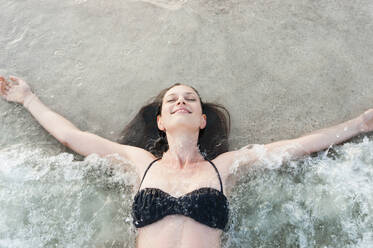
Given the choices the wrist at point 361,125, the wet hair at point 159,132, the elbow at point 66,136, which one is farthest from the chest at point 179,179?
the wrist at point 361,125

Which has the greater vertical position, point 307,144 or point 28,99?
point 307,144

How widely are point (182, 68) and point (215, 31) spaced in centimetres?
69

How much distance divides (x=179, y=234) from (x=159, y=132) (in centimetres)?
126

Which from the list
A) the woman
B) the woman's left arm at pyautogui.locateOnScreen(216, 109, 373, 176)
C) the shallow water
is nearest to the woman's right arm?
the woman

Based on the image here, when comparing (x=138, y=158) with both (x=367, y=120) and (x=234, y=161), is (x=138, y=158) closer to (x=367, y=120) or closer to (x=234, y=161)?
(x=234, y=161)

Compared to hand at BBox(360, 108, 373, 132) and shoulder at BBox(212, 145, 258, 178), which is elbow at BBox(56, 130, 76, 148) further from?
hand at BBox(360, 108, 373, 132)

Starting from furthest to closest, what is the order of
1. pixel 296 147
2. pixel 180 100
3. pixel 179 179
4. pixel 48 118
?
pixel 48 118, pixel 296 147, pixel 180 100, pixel 179 179

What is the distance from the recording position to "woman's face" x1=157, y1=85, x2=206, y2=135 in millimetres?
2910

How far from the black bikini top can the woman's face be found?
23.0 inches

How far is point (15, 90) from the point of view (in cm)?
378

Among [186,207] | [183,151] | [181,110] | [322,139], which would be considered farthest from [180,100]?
[322,139]

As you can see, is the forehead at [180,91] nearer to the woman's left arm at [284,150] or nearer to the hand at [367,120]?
the woman's left arm at [284,150]

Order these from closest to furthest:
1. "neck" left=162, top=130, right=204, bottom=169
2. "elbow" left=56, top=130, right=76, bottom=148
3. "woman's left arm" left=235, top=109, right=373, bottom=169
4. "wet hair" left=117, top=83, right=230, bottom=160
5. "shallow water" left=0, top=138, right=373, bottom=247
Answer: "shallow water" left=0, top=138, right=373, bottom=247, "neck" left=162, top=130, right=204, bottom=169, "woman's left arm" left=235, top=109, right=373, bottom=169, "elbow" left=56, top=130, right=76, bottom=148, "wet hair" left=117, top=83, right=230, bottom=160

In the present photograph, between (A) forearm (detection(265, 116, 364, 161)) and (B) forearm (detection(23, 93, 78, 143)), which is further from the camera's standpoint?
(B) forearm (detection(23, 93, 78, 143))
